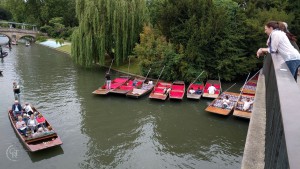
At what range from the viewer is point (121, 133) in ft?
49.8

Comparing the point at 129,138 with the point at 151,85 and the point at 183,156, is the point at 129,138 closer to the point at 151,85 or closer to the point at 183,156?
the point at 183,156

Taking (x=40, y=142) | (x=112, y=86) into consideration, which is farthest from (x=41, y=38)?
(x=40, y=142)

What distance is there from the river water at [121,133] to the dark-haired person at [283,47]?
820 centimetres

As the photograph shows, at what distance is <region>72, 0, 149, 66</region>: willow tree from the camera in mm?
26414

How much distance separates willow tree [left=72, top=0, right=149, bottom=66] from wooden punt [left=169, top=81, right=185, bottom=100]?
766cm

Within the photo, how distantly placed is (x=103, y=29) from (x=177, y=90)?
9.77 metres

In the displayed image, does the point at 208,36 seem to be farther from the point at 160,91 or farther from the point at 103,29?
the point at 103,29

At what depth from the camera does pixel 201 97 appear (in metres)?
20.8

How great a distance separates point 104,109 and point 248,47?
1336cm

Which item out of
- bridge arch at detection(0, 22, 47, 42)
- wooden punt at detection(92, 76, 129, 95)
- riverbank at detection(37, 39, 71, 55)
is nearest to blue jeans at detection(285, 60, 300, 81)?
wooden punt at detection(92, 76, 129, 95)

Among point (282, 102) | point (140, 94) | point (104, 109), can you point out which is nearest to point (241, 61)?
point (140, 94)

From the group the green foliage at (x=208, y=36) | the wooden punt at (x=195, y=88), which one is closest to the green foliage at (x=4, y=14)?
the green foliage at (x=208, y=36)

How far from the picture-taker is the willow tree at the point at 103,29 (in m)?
26.4

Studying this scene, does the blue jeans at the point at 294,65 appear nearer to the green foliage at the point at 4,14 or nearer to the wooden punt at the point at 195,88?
the wooden punt at the point at 195,88
